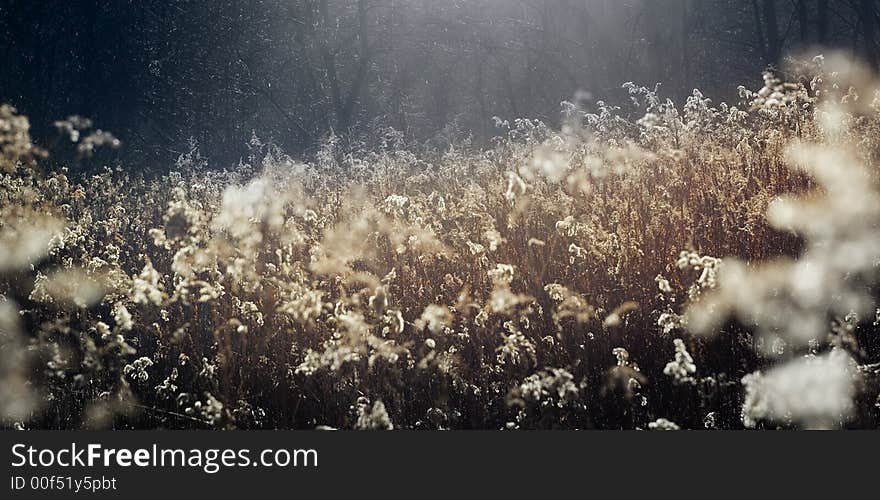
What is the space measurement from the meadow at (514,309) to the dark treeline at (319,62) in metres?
14.0

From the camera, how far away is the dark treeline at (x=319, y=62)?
1947 cm

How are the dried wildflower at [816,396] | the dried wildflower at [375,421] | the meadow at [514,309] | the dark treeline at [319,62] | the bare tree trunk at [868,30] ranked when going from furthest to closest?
the bare tree trunk at [868,30], the dark treeline at [319,62], the meadow at [514,309], the dried wildflower at [816,396], the dried wildflower at [375,421]

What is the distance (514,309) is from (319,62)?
18817 mm

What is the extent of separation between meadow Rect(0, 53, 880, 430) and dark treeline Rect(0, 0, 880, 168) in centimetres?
1399

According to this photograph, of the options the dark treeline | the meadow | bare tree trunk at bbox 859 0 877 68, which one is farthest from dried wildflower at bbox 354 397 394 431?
bare tree trunk at bbox 859 0 877 68

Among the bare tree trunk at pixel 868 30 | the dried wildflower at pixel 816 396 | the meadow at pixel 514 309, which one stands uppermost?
the bare tree trunk at pixel 868 30

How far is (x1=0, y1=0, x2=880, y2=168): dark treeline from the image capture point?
63.9 ft

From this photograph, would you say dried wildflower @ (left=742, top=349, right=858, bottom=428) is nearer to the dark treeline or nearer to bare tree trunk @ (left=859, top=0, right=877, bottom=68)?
the dark treeline

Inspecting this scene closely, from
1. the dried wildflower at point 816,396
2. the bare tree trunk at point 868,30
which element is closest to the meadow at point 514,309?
the dried wildflower at point 816,396

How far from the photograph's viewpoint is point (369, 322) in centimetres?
359

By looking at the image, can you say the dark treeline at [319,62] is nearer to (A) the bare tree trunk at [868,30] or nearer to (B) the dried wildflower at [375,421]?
(A) the bare tree trunk at [868,30]

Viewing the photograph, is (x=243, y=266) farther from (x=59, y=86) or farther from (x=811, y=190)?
(x=59, y=86)

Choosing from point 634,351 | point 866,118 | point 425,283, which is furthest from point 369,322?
point 866,118

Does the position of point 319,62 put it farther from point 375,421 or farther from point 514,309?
point 375,421
